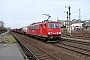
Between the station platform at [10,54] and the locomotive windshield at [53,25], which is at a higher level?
the locomotive windshield at [53,25]

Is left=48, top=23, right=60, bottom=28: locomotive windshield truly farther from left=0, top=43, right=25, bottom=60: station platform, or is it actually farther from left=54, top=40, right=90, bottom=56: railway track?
left=0, top=43, right=25, bottom=60: station platform

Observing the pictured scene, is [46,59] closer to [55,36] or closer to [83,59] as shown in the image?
[83,59]

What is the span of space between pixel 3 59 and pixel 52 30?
1448cm

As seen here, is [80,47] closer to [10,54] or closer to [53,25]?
[53,25]

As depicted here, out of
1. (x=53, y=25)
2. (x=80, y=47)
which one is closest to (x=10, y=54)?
(x=80, y=47)

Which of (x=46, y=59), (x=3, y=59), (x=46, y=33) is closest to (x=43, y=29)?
(x=46, y=33)

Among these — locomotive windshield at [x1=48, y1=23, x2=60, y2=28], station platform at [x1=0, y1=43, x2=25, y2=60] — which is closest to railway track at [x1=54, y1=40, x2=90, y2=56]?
locomotive windshield at [x1=48, y1=23, x2=60, y2=28]

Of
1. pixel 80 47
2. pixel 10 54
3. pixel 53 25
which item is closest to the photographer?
pixel 10 54

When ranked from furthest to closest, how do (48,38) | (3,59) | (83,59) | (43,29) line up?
(43,29), (48,38), (83,59), (3,59)

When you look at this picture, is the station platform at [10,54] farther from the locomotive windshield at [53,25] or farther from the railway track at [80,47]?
the locomotive windshield at [53,25]

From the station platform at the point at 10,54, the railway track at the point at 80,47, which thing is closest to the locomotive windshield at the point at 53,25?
the railway track at the point at 80,47

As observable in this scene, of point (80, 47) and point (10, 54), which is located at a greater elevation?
point (80, 47)

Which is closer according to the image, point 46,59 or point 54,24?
point 46,59

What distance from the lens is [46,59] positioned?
41.3ft
